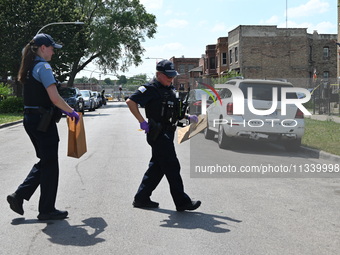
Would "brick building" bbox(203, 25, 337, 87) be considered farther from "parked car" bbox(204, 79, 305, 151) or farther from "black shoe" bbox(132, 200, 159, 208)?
"black shoe" bbox(132, 200, 159, 208)

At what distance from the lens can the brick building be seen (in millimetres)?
53875

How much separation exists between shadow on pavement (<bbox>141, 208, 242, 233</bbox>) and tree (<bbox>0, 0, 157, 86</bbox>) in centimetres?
3201

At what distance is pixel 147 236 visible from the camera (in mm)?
4965

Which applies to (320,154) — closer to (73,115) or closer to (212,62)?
(73,115)

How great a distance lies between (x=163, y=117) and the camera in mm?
5867

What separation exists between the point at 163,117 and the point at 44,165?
1.44 metres

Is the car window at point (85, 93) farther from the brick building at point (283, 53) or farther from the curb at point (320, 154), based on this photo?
the curb at point (320, 154)

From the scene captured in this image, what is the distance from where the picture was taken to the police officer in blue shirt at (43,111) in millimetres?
5345

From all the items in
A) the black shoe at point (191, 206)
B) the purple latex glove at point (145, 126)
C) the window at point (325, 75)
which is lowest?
the black shoe at point (191, 206)

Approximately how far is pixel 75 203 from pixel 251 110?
268 inches

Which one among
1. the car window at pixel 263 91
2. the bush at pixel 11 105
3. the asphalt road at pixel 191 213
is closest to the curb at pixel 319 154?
the asphalt road at pixel 191 213

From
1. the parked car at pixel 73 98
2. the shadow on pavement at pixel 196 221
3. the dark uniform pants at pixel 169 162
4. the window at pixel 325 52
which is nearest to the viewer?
the shadow on pavement at pixel 196 221

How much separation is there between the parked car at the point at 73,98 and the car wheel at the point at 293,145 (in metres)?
20.1

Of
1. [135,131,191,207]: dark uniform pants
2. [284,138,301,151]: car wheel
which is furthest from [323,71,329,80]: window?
[135,131,191,207]: dark uniform pants
